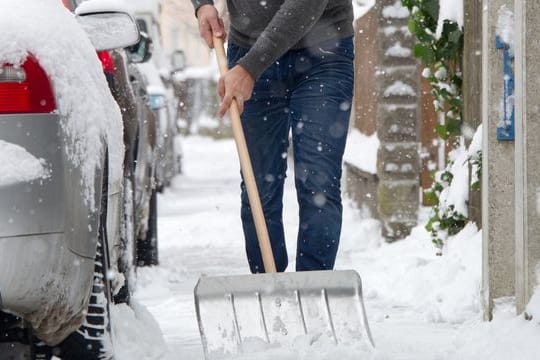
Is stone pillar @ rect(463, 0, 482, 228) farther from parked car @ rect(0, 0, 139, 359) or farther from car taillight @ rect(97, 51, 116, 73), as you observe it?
parked car @ rect(0, 0, 139, 359)

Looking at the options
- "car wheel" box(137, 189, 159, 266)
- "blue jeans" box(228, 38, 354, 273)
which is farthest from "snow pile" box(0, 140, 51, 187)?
"car wheel" box(137, 189, 159, 266)

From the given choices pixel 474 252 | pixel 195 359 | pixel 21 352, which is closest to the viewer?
pixel 21 352

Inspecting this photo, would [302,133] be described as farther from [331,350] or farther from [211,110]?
[211,110]

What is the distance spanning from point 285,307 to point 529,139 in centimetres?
97

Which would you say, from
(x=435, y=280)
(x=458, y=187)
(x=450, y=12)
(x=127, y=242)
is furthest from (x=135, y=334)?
(x=450, y=12)

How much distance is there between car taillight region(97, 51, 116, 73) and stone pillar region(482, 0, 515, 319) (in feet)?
4.91

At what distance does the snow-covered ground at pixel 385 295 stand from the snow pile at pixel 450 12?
104 cm

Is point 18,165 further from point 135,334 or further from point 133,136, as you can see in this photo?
point 133,136

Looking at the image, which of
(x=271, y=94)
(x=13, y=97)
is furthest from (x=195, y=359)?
(x=13, y=97)

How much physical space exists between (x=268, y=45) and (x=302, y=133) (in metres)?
0.42

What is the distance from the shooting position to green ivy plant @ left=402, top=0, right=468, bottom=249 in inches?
239

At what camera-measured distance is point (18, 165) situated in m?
3.09

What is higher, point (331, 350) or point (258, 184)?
point (258, 184)

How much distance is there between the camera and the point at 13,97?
317 cm
